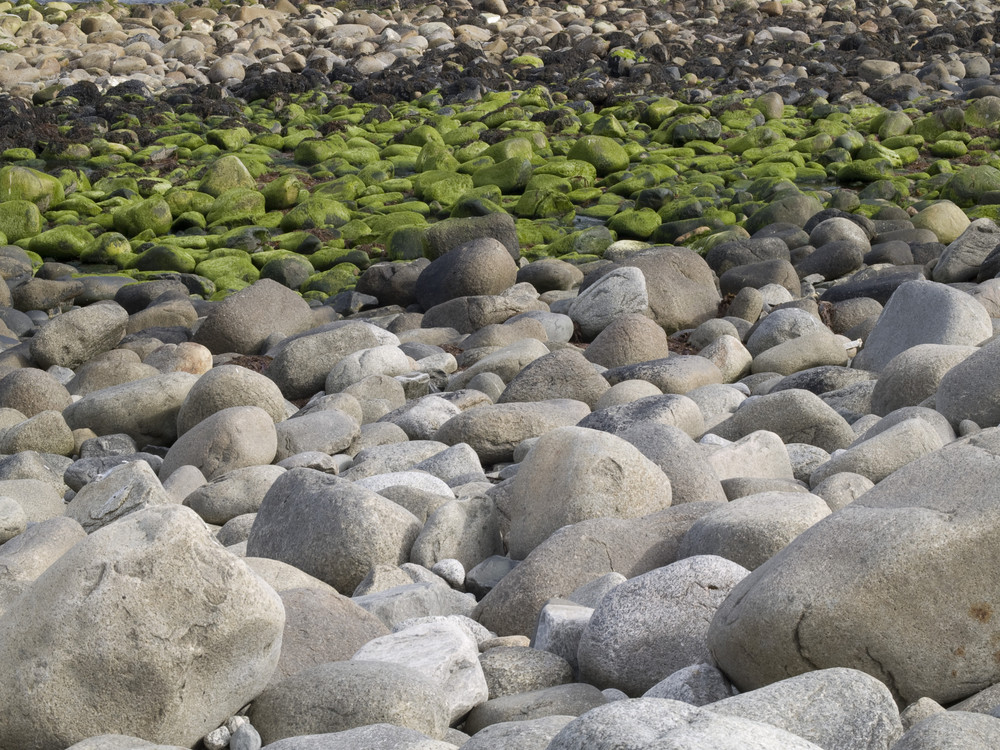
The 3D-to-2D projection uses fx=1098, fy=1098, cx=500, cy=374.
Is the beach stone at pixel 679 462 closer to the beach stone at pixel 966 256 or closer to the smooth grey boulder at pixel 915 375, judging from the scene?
the smooth grey boulder at pixel 915 375

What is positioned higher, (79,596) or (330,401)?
(79,596)

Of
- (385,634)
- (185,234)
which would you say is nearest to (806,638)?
(385,634)

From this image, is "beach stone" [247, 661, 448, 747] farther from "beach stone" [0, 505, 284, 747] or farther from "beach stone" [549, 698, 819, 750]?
"beach stone" [549, 698, 819, 750]

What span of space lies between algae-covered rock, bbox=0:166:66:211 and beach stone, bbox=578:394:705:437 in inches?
519

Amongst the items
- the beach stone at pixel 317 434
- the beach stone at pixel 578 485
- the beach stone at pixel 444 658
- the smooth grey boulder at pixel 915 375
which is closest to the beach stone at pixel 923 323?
the smooth grey boulder at pixel 915 375

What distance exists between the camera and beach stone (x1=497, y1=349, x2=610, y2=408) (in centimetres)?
757

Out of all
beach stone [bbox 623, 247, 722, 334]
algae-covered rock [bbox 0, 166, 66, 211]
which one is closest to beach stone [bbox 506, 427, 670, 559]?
beach stone [bbox 623, 247, 722, 334]

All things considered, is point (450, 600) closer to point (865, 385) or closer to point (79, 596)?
point (79, 596)

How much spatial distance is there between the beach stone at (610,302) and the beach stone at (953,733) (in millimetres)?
7724

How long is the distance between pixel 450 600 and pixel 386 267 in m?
8.72

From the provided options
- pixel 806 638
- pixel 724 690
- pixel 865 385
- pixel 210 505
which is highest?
pixel 806 638

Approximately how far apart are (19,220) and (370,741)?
1522cm

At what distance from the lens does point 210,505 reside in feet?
19.1

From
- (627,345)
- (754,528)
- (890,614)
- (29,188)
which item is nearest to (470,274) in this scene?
(627,345)
